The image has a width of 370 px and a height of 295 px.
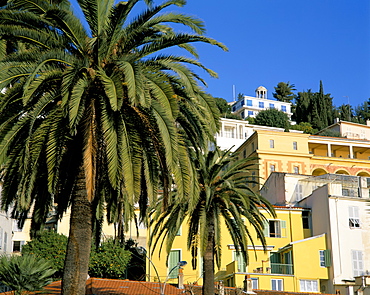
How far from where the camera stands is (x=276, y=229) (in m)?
52.6

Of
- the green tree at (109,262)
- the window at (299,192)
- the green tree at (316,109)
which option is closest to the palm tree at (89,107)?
the green tree at (109,262)

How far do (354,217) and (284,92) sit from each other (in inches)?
4276

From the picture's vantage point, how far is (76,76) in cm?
1720

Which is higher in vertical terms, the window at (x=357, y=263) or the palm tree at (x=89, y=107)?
the palm tree at (x=89, y=107)

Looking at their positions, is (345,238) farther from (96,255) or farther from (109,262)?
(96,255)

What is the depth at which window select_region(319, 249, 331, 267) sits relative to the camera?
48906 mm

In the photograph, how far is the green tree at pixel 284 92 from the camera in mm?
155625

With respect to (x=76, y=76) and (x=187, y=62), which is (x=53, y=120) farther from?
(x=187, y=62)

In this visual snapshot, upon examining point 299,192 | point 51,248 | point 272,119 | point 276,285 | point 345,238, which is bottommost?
point 276,285

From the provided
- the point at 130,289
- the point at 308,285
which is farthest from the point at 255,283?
the point at 130,289

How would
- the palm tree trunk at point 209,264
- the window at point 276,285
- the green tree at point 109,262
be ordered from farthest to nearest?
the green tree at point 109,262 → the window at point 276,285 → the palm tree trunk at point 209,264

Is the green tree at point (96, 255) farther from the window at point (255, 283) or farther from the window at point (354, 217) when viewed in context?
the window at point (354, 217)

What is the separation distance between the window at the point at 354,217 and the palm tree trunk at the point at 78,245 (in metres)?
35.9

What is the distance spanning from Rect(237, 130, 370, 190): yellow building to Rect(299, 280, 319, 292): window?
84.5 feet
